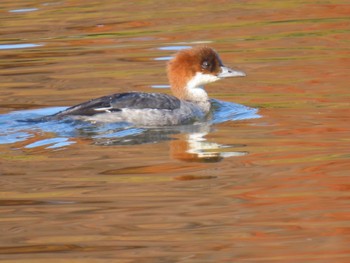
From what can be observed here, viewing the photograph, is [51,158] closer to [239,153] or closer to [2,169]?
[2,169]

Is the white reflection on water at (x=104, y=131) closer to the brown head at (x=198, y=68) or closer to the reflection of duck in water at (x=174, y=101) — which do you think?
the reflection of duck in water at (x=174, y=101)

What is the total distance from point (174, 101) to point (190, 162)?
210 cm

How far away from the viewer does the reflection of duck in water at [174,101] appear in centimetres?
970

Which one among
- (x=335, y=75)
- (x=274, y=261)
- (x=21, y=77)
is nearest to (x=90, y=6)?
(x=21, y=77)

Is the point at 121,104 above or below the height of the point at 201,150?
above

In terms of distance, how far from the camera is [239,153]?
27.0 ft

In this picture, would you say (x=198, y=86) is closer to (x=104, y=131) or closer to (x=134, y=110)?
(x=134, y=110)

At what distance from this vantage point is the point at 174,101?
10164mm

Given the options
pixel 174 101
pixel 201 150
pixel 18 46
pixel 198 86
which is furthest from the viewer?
pixel 18 46

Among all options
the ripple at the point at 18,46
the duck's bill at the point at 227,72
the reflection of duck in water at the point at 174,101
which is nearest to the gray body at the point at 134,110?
the reflection of duck in water at the point at 174,101

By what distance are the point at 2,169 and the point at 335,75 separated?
4.67m

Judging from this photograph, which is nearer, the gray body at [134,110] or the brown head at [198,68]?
the gray body at [134,110]

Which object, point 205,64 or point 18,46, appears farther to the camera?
point 18,46

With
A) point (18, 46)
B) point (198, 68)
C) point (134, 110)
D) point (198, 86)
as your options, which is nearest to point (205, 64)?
point (198, 68)
